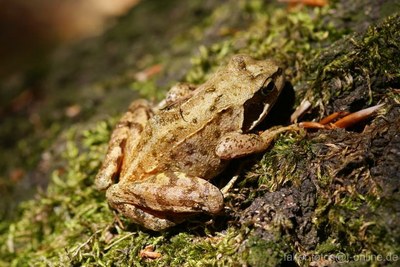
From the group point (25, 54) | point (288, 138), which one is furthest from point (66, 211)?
point (25, 54)

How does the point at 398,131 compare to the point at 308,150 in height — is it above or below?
below

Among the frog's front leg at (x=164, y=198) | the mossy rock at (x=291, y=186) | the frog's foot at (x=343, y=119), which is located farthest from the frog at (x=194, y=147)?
the frog's foot at (x=343, y=119)

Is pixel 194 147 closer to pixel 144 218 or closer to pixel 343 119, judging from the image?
pixel 144 218

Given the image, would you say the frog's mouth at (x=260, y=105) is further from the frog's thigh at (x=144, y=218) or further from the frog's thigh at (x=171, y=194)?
the frog's thigh at (x=144, y=218)

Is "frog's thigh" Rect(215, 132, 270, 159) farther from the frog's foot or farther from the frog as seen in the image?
the frog's foot

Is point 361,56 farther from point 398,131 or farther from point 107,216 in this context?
point 107,216

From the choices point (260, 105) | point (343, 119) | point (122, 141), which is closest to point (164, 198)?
point (122, 141)
